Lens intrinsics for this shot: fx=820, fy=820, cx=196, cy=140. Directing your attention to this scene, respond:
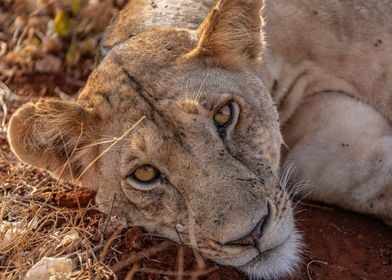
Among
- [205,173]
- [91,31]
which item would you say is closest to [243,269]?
[205,173]

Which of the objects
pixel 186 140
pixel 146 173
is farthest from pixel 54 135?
Answer: pixel 186 140

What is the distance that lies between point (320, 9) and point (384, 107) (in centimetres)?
56

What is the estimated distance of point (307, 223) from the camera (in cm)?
353

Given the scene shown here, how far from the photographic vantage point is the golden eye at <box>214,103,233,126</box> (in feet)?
9.63

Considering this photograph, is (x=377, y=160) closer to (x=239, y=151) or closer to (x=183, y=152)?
(x=239, y=151)

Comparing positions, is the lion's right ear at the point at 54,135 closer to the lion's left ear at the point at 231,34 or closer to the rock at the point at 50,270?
the rock at the point at 50,270

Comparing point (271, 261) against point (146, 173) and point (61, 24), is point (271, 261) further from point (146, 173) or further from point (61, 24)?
point (61, 24)

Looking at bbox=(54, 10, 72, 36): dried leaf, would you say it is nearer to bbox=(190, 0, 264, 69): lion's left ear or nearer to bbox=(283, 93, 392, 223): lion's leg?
bbox=(283, 93, 392, 223): lion's leg

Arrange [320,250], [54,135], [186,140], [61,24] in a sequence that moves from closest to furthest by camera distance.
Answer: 1. [186,140]
2. [54,135]
3. [320,250]
4. [61,24]

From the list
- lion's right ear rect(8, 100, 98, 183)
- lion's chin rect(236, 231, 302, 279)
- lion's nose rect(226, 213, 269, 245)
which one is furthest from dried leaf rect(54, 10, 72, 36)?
lion's nose rect(226, 213, 269, 245)

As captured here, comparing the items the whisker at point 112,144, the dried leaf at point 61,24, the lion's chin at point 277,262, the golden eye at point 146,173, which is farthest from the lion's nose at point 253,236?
the dried leaf at point 61,24

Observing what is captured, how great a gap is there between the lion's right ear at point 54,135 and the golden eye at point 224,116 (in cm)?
47

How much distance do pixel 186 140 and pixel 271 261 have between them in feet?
1.74

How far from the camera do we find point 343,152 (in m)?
3.65
